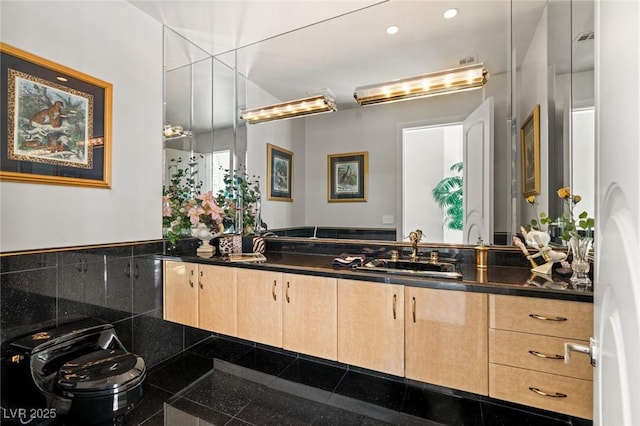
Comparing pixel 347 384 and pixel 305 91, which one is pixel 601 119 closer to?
pixel 347 384

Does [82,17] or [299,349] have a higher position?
[82,17]

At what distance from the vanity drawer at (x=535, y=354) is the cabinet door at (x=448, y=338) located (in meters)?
0.06

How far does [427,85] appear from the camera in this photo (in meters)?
2.09

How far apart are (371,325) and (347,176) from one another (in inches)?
50.8

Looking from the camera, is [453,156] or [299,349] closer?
[299,349]

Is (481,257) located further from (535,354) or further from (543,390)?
(543,390)

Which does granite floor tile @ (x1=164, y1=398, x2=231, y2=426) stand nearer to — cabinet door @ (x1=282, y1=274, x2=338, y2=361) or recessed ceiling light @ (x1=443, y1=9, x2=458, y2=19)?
cabinet door @ (x1=282, y1=274, x2=338, y2=361)

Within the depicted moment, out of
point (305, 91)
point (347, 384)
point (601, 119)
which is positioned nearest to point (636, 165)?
point (601, 119)

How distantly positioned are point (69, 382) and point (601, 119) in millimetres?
2226

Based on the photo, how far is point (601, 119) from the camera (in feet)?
1.87

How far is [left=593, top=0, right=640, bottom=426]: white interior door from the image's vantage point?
1.30 feet

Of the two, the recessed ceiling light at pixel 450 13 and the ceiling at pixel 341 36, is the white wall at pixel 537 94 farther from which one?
the recessed ceiling light at pixel 450 13

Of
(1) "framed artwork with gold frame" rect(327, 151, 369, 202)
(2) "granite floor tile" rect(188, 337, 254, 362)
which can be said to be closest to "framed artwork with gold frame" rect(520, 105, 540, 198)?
(1) "framed artwork with gold frame" rect(327, 151, 369, 202)

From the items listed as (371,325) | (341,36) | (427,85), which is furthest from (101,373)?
(341,36)
